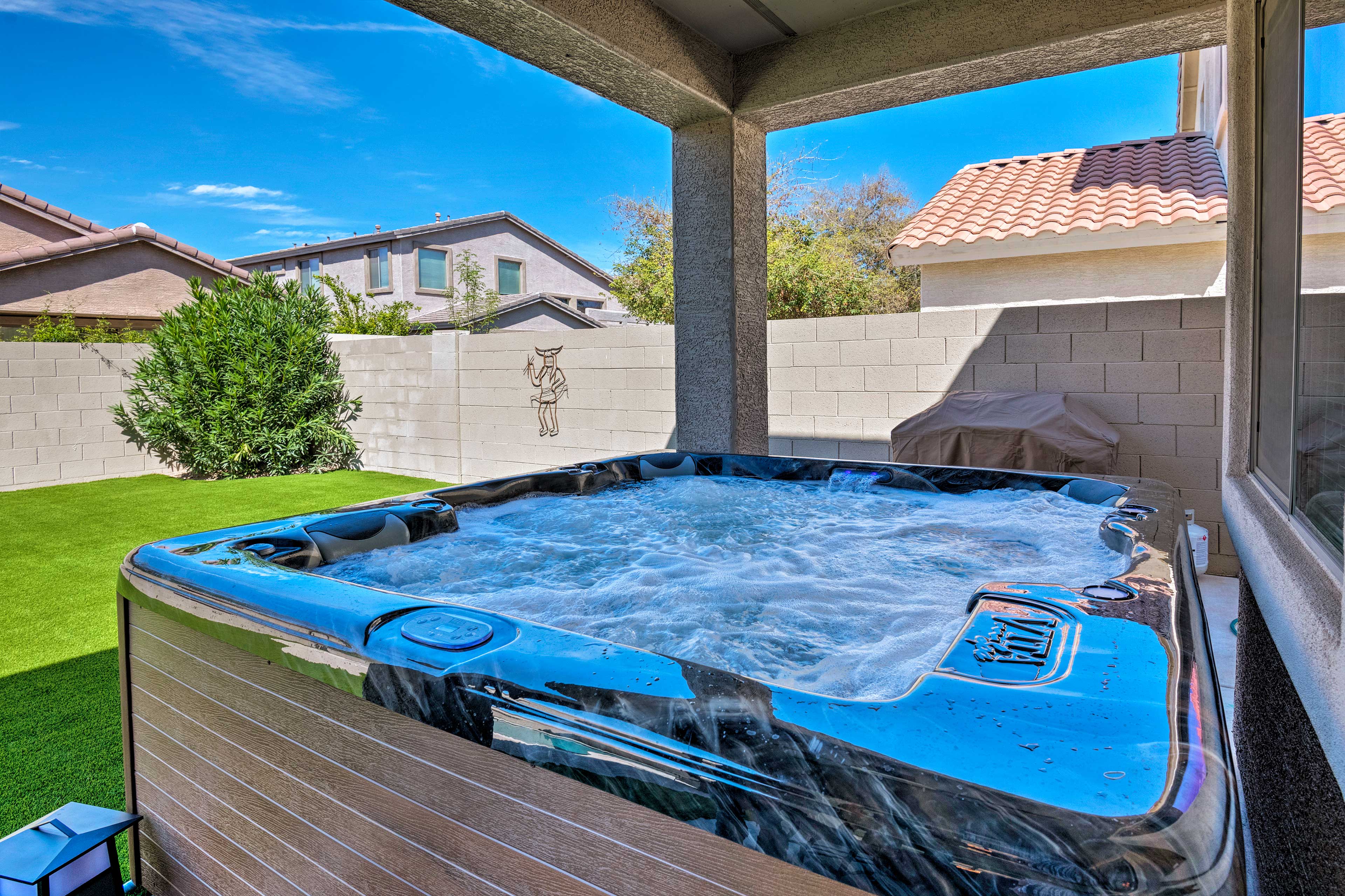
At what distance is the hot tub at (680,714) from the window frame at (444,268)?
14220 mm

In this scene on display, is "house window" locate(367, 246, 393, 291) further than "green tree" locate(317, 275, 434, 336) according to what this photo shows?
Yes

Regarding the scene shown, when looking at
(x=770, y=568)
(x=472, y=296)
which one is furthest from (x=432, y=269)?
(x=770, y=568)

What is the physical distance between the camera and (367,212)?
2483 cm

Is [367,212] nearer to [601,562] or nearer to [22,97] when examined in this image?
[22,97]

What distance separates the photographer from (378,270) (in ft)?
49.8

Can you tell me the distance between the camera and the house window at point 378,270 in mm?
14969

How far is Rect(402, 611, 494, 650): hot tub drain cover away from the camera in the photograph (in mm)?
864

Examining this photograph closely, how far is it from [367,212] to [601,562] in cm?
2665

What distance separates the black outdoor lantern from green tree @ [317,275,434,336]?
30.6ft

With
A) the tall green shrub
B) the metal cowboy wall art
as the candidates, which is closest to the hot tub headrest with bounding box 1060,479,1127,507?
the metal cowboy wall art

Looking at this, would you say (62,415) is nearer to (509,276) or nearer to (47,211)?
(47,211)

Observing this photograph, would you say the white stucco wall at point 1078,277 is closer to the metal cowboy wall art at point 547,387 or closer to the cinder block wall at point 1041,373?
the cinder block wall at point 1041,373

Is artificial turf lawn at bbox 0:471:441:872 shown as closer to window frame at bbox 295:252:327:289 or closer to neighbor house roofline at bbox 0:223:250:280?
neighbor house roofline at bbox 0:223:250:280

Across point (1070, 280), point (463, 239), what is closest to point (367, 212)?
point (463, 239)
